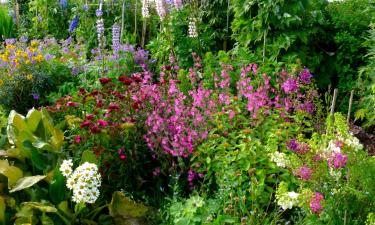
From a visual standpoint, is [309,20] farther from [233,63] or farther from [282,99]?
[282,99]

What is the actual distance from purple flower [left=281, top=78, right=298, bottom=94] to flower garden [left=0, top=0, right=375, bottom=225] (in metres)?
0.03

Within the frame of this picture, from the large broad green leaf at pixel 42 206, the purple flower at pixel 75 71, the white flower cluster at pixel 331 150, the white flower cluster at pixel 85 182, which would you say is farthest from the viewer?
the purple flower at pixel 75 71

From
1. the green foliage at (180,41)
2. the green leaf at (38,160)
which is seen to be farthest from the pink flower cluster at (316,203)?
the green foliage at (180,41)

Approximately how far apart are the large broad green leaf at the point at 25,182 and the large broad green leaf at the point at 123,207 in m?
0.53

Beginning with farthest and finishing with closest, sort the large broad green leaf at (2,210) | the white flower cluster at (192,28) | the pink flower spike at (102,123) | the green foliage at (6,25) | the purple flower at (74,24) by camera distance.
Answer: the green foliage at (6,25) → the purple flower at (74,24) → the white flower cluster at (192,28) → the pink flower spike at (102,123) → the large broad green leaf at (2,210)

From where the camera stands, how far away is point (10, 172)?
3662mm

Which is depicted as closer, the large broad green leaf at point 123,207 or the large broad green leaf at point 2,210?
the large broad green leaf at point 2,210

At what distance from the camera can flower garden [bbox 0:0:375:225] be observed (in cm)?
313

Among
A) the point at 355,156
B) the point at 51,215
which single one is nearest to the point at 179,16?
the point at 51,215

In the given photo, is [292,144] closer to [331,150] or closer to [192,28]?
[331,150]

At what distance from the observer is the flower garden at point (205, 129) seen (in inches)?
123

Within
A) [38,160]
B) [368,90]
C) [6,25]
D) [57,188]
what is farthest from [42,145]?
[6,25]

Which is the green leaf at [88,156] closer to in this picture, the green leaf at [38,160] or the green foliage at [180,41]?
the green leaf at [38,160]

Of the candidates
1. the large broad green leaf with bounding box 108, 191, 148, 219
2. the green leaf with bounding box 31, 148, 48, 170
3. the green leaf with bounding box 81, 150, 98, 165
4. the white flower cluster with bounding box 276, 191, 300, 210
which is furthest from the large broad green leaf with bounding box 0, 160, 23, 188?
the white flower cluster with bounding box 276, 191, 300, 210
